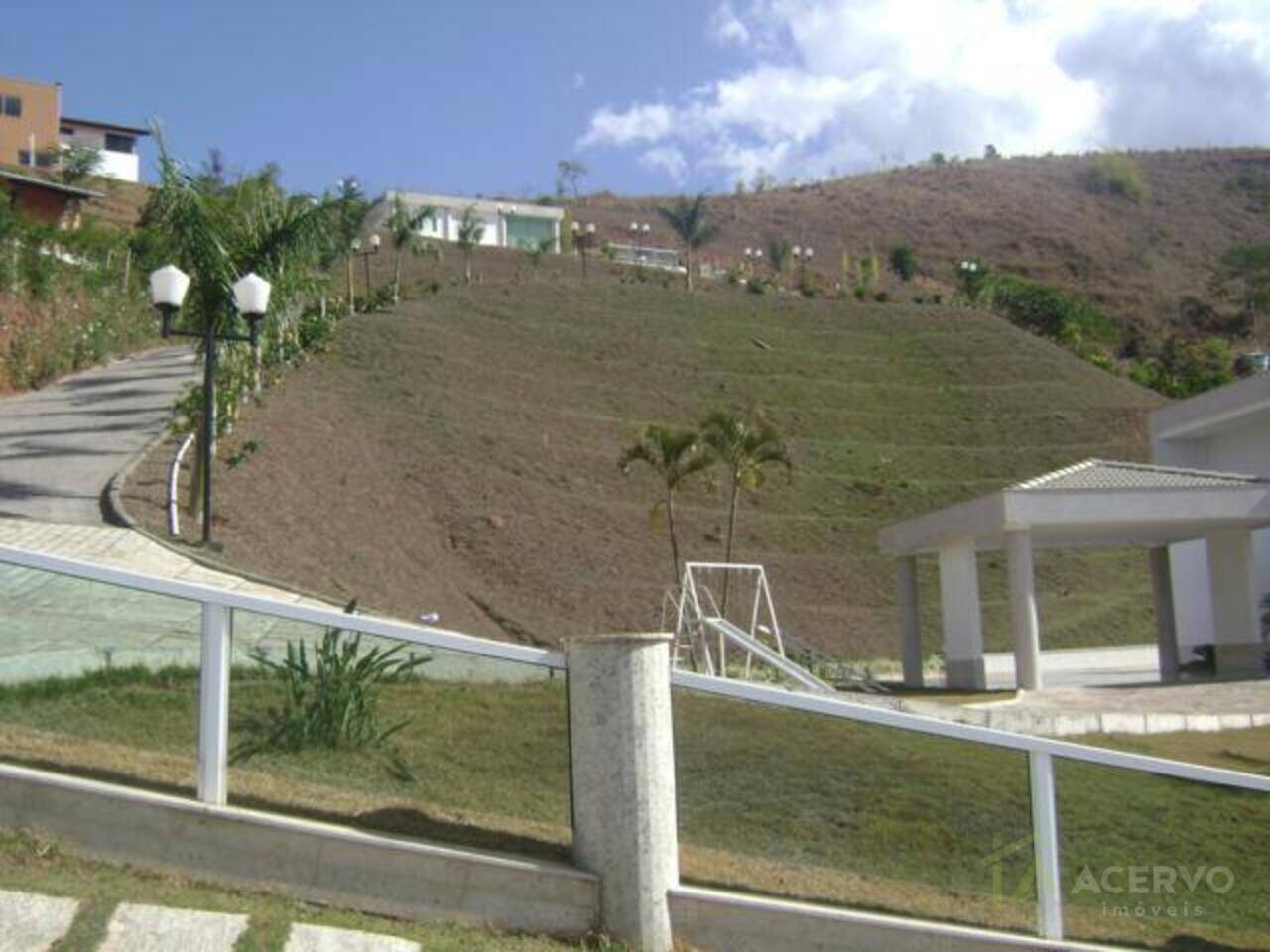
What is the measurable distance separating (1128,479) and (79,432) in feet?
58.4

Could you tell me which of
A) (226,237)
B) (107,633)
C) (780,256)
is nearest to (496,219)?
(780,256)

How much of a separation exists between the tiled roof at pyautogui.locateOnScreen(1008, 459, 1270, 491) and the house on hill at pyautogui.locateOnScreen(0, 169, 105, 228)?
3552cm

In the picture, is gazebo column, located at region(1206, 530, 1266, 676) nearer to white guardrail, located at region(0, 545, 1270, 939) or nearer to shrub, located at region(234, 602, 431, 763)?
white guardrail, located at region(0, 545, 1270, 939)

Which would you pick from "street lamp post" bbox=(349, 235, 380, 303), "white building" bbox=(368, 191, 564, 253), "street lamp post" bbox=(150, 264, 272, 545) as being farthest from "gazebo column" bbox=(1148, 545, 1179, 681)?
"white building" bbox=(368, 191, 564, 253)

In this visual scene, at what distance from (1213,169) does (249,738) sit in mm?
116230

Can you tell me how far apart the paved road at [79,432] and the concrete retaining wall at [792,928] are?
1495 centimetres

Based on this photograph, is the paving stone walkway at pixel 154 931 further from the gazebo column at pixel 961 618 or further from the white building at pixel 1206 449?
the white building at pixel 1206 449

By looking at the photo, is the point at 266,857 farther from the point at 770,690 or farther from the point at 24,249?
the point at 24,249

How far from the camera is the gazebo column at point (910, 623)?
25078 mm

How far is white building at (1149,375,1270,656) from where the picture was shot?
80.8 ft

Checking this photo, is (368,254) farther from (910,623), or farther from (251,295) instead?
(251,295)

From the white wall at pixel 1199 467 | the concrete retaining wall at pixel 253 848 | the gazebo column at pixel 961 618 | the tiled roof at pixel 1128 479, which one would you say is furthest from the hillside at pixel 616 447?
the concrete retaining wall at pixel 253 848

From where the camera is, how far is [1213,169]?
362ft

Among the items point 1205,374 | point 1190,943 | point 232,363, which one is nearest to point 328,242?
point 232,363
